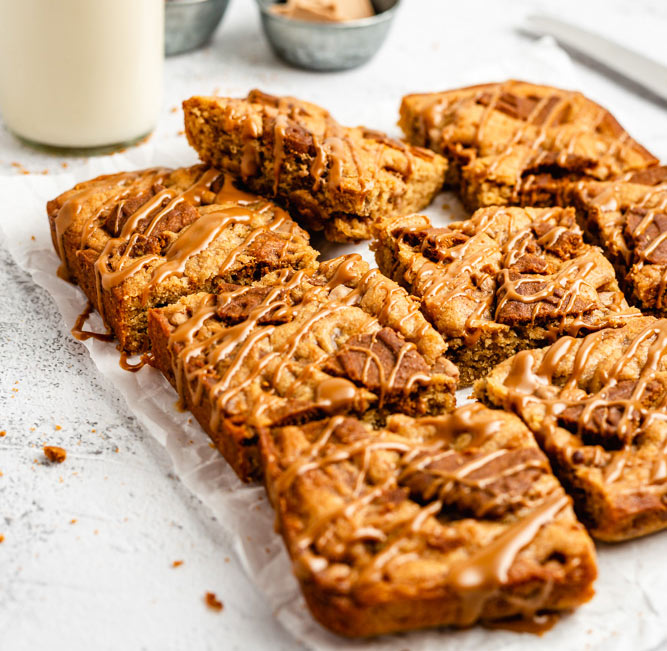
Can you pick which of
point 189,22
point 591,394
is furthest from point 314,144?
point 189,22

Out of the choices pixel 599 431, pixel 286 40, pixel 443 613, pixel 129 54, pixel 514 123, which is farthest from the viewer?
pixel 286 40

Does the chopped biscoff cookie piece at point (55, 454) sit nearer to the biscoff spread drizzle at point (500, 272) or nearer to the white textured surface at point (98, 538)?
the white textured surface at point (98, 538)

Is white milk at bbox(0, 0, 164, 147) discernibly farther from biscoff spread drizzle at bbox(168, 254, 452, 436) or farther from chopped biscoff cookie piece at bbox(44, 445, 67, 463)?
chopped biscoff cookie piece at bbox(44, 445, 67, 463)

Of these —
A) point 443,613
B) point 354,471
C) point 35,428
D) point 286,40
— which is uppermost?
point 286,40

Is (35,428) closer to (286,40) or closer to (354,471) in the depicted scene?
(354,471)

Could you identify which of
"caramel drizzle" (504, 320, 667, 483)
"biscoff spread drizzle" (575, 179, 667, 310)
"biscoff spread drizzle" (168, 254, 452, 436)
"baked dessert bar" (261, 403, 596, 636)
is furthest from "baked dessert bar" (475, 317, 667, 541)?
"biscoff spread drizzle" (575, 179, 667, 310)

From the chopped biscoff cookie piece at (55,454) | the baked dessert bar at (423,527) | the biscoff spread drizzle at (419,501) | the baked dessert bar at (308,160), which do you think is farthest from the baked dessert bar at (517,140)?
the chopped biscoff cookie piece at (55,454)

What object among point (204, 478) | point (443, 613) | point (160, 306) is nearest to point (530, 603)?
point (443, 613)
